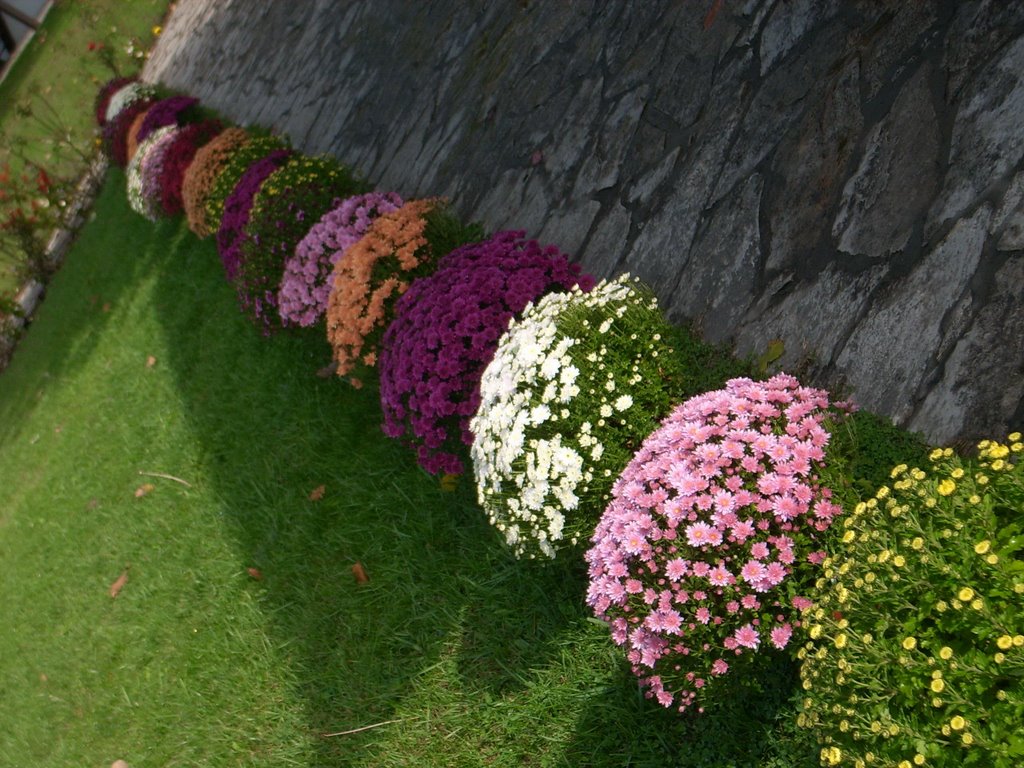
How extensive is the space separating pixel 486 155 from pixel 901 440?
3.66 metres

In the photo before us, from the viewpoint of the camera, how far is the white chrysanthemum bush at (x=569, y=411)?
10.6ft

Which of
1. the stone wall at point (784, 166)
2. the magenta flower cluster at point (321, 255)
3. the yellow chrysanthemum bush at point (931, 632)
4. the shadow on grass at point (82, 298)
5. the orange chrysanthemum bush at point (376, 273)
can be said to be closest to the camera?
the yellow chrysanthemum bush at point (931, 632)

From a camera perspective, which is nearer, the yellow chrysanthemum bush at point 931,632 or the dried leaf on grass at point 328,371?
the yellow chrysanthemum bush at point 931,632

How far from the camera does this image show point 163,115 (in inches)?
414

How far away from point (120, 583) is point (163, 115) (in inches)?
264

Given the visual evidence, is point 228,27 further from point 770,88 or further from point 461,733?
point 461,733

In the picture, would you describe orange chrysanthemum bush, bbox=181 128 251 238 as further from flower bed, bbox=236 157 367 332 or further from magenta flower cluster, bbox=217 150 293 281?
flower bed, bbox=236 157 367 332

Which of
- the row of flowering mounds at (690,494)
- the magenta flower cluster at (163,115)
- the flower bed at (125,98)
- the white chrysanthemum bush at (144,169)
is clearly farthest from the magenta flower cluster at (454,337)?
the flower bed at (125,98)

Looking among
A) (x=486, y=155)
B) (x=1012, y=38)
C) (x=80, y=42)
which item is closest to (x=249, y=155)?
(x=486, y=155)

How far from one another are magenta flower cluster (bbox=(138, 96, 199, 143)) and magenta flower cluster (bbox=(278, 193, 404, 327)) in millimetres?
5929

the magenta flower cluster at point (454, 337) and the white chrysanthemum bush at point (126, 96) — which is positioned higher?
the white chrysanthemum bush at point (126, 96)

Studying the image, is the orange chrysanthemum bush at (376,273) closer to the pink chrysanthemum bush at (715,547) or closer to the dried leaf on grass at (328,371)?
the dried leaf on grass at (328,371)

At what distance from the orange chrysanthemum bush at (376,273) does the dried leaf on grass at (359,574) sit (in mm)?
1041

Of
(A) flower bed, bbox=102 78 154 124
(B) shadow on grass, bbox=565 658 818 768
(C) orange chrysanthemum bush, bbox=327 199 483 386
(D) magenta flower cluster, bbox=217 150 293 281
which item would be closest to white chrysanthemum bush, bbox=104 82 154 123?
(A) flower bed, bbox=102 78 154 124
